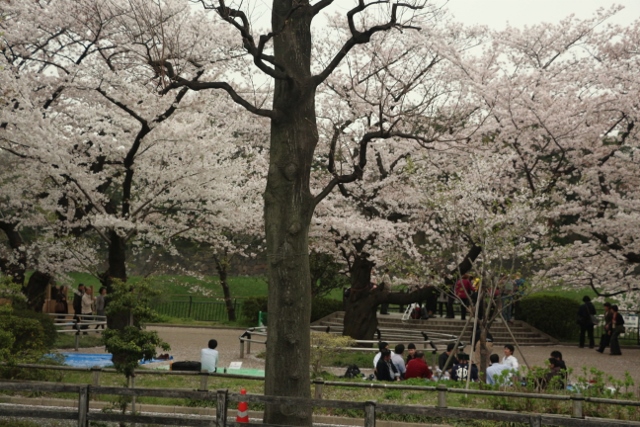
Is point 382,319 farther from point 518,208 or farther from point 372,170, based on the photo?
point 518,208

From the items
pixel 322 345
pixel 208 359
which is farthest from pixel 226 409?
pixel 208 359

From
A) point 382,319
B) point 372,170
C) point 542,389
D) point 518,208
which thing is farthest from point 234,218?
point 542,389

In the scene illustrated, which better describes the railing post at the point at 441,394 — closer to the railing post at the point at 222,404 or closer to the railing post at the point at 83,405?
the railing post at the point at 222,404

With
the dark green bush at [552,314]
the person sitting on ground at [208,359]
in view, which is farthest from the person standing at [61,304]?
the dark green bush at [552,314]

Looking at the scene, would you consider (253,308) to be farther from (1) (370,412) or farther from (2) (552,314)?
(1) (370,412)

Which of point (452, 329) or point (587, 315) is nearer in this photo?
point (587, 315)

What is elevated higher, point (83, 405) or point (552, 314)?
point (552, 314)

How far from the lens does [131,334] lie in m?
11.8

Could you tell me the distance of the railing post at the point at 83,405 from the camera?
401 inches

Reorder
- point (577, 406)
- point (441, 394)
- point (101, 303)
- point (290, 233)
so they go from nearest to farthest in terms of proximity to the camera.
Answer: point (290, 233), point (577, 406), point (441, 394), point (101, 303)

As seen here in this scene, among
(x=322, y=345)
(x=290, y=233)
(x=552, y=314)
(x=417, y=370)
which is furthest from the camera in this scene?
(x=552, y=314)

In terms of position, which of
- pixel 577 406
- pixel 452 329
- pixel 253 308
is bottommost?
pixel 577 406

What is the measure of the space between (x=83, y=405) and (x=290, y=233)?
11.3 feet

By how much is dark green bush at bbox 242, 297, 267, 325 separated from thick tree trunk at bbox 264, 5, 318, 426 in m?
20.0
